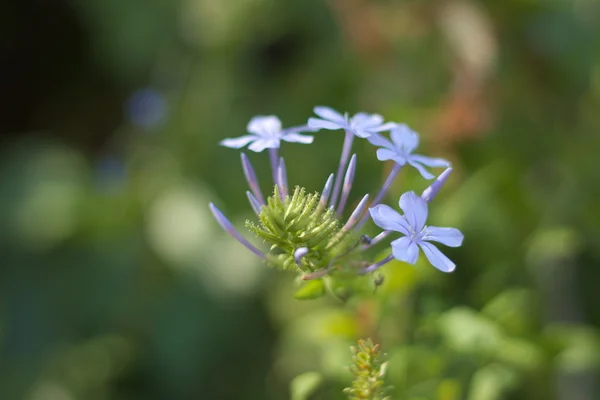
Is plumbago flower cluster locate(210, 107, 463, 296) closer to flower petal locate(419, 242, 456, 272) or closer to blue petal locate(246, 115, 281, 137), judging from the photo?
flower petal locate(419, 242, 456, 272)

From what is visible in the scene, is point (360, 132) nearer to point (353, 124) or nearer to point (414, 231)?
point (353, 124)

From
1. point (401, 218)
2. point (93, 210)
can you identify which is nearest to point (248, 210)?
point (93, 210)

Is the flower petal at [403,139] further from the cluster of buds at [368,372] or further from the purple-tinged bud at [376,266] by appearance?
the cluster of buds at [368,372]

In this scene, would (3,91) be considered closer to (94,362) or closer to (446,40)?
(94,362)

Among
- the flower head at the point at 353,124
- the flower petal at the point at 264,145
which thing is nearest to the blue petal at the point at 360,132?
the flower head at the point at 353,124

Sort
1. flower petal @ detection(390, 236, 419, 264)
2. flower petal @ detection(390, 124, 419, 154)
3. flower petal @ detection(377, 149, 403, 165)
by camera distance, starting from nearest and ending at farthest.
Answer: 1. flower petal @ detection(390, 236, 419, 264)
2. flower petal @ detection(377, 149, 403, 165)
3. flower petal @ detection(390, 124, 419, 154)

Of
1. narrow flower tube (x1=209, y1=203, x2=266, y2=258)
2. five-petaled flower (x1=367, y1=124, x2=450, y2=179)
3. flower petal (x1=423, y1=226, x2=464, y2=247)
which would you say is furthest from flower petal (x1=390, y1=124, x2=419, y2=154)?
narrow flower tube (x1=209, y1=203, x2=266, y2=258)
